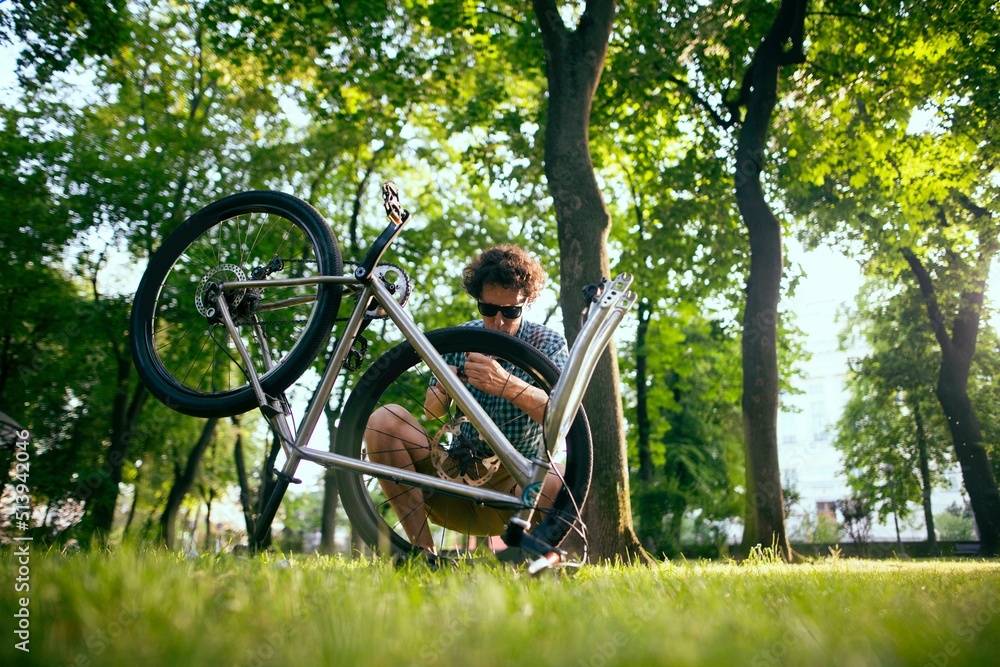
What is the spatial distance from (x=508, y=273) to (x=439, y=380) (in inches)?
41.9

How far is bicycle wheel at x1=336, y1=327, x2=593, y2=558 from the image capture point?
2.89m

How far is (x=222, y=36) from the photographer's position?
33.7 ft

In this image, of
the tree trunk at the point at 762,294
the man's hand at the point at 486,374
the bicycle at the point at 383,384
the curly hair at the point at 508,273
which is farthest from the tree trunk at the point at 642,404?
the man's hand at the point at 486,374

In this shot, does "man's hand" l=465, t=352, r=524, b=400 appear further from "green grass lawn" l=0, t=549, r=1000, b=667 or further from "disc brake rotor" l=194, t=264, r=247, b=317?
"disc brake rotor" l=194, t=264, r=247, b=317

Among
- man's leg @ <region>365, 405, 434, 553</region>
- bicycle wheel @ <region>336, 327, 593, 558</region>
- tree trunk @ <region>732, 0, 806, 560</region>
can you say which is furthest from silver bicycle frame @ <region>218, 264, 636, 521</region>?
tree trunk @ <region>732, 0, 806, 560</region>

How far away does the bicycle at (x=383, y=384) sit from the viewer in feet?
8.75

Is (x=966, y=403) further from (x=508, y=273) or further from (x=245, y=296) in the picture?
(x=245, y=296)

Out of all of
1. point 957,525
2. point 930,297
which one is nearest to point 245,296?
point 930,297

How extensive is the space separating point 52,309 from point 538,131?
1099cm

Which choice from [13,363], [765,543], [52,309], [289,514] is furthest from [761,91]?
[289,514]

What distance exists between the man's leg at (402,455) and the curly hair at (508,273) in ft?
2.81

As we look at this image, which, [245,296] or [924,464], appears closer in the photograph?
[245,296]

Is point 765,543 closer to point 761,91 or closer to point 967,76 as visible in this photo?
point 761,91

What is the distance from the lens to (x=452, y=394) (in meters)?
2.70
